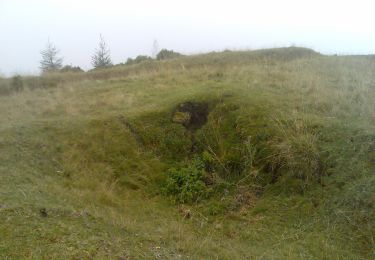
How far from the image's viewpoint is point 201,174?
286 inches

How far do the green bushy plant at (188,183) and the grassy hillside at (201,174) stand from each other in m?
0.03

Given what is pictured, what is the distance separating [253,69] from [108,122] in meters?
6.11

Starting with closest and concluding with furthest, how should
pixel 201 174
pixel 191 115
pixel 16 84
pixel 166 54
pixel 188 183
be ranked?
pixel 188 183 → pixel 201 174 → pixel 191 115 → pixel 16 84 → pixel 166 54

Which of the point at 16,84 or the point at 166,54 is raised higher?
the point at 166,54

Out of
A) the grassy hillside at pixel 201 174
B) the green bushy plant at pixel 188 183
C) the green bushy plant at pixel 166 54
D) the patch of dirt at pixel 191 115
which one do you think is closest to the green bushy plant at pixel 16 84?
the grassy hillside at pixel 201 174

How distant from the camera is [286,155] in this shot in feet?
21.7

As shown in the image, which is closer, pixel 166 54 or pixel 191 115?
pixel 191 115

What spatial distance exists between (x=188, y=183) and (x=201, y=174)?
35 centimetres

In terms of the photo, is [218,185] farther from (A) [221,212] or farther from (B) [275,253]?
(B) [275,253]

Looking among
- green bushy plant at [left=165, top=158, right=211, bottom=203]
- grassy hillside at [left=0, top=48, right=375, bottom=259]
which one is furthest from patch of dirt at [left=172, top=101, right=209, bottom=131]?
green bushy plant at [left=165, top=158, right=211, bottom=203]

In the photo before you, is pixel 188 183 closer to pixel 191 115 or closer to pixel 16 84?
pixel 191 115

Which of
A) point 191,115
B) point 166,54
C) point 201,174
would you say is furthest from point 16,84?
point 201,174

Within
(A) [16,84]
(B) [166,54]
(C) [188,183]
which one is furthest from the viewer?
(B) [166,54]

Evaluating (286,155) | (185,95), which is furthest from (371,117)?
(185,95)
